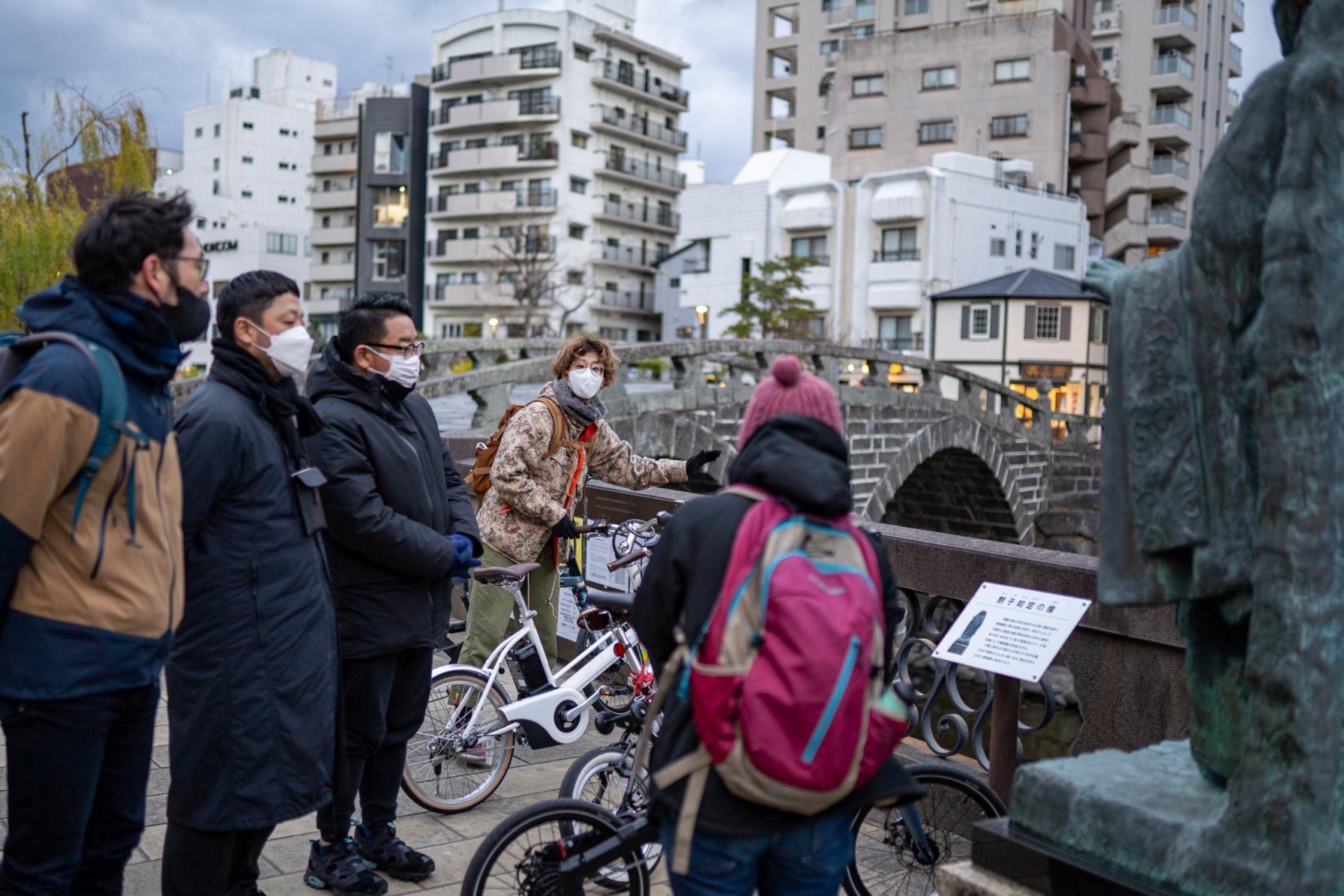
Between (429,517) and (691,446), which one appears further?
(691,446)

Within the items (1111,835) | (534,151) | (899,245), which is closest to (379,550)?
(1111,835)

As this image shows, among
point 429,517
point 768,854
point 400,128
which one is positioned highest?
point 400,128

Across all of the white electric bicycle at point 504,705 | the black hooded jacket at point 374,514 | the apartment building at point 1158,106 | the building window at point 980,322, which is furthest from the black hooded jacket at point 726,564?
the apartment building at point 1158,106

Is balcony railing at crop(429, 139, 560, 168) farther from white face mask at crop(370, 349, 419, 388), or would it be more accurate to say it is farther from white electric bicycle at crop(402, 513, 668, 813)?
white face mask at crop(370, 349, 419, 388)

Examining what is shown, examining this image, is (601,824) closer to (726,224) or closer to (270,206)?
(726,224)

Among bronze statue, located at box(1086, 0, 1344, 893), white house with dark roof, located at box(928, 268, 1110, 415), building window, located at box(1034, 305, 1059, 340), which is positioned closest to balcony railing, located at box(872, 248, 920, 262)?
white house with dark roof, located at box(928, 268, 1110, 415)

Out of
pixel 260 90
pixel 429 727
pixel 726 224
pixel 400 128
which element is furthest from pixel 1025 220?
pixel 260 90

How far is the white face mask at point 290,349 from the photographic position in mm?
3301

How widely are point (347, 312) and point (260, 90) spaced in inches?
2856

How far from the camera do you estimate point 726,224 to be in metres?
46.5

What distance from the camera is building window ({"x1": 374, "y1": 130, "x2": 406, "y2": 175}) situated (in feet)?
178

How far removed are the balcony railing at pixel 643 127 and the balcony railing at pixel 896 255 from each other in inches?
607

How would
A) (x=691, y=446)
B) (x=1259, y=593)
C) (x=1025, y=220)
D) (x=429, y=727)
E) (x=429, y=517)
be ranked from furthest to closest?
(x=1025, y=220)
(x=691, y=446)
(x=429, y=727)
(x=429, y=517)
(x=1259, y=593)

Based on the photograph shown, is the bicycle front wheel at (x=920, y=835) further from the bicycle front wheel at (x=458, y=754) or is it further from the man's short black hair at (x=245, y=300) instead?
the man's short black hair at (x=245, y=300)
